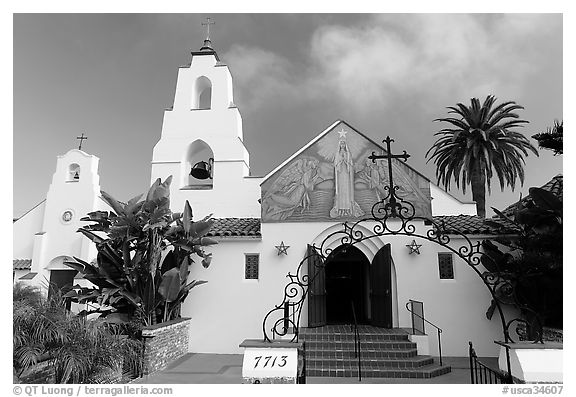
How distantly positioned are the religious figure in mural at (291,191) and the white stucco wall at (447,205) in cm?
534

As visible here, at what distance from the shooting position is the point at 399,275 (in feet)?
39.3

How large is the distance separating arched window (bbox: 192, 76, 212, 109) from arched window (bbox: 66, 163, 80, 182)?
5900mm

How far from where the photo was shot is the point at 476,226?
39.2 feet

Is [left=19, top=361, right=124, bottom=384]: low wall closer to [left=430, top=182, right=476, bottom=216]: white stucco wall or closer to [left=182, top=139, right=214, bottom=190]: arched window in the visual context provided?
[left=182, top=139, right=214, bottom=190]: arched window

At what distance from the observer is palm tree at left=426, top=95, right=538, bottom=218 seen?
19562 millimetres

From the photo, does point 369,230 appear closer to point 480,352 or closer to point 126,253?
point 480,352

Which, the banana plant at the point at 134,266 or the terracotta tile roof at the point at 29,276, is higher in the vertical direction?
the banana plant at the point at 134,266

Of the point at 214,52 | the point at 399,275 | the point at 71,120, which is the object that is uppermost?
the point at 214,52

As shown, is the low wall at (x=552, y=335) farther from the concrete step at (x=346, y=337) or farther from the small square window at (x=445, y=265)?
the concrete step at (x=346, y=337)

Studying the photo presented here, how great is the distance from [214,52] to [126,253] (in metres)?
10.6

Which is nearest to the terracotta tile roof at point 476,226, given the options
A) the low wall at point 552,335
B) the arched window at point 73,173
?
the low wall at point 552,335

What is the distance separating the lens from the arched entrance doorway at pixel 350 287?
1146cm

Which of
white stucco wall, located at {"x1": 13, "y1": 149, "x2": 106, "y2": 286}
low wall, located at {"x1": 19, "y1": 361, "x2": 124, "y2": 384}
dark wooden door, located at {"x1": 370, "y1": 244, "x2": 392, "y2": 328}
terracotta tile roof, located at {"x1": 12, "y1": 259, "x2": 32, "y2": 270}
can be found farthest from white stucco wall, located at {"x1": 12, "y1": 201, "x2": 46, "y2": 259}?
dark wooden door, located at {"x1": 370, "y1": 244, "x2": 392, "y2": 328}
